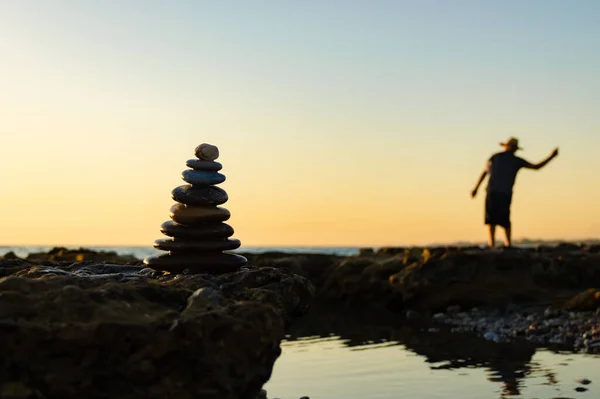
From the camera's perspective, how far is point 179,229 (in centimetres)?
716

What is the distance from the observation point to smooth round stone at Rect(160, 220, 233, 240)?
7121 mm

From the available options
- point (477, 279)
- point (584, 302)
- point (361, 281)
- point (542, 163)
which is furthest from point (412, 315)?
point (542, 163)

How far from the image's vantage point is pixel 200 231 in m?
7.12

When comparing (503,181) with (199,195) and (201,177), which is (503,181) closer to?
(201,177)

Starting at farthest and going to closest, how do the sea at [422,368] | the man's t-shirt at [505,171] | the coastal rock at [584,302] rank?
the man's t-shirt at [505,171] < the coastal rock at [584,302] < the sea at [422,368]

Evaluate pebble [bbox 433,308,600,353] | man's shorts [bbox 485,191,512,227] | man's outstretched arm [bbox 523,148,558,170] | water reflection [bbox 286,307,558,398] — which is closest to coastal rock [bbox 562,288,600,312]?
pebble [bbox 433,308,600,353]

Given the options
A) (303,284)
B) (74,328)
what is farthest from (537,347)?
(74,328)

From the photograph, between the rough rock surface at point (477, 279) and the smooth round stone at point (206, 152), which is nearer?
the smooth round stone at point (206, 152)

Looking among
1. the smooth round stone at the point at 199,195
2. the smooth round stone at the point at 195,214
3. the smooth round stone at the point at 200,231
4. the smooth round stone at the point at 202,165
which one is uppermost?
the smooth round stone at the point at 202,165

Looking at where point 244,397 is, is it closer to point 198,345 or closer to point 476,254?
point 198,345

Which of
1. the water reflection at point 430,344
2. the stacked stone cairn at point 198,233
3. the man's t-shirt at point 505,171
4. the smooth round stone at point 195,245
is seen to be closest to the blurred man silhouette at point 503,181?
the man's t-shirt at point 505,171

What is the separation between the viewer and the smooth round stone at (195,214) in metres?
7.16

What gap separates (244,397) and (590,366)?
23.9ft

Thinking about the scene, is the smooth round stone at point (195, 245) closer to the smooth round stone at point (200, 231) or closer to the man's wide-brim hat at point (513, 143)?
the smooth round stone at point (200, 231)
